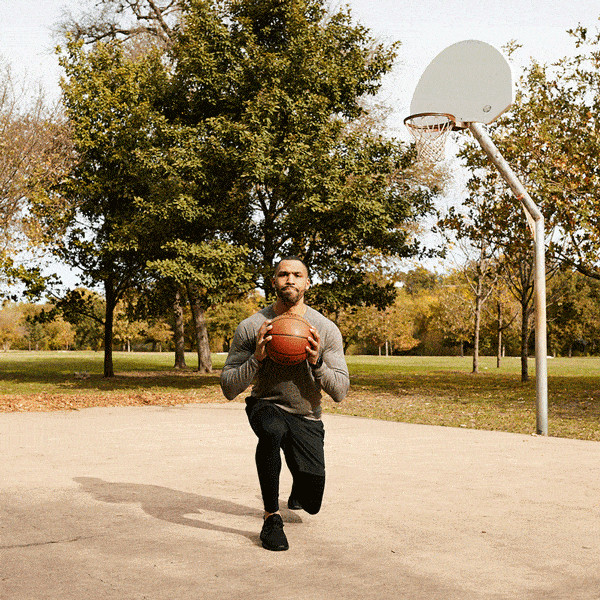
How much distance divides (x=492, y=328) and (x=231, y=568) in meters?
56.6

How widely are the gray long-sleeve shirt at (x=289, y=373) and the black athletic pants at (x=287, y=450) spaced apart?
0.26 ft

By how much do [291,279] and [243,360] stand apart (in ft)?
2.06

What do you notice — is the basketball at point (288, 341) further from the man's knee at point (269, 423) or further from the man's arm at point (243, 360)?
the man's knee at point (269, 423)

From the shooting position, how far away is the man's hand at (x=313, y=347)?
472cm

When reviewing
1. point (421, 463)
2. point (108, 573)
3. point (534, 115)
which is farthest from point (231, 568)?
point (534, 115)

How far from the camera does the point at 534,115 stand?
1930 cm

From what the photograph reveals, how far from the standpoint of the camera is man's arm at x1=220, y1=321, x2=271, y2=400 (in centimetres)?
473

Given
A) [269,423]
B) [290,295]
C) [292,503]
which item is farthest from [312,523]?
[290,295]

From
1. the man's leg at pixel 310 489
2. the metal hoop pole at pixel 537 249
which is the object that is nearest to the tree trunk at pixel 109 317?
the metal hoop pole at pixel 537 249

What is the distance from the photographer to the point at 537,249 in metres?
11.2

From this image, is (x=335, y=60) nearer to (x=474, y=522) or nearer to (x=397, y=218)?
(x=397, y=218)

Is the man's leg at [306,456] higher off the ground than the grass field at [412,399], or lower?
higher

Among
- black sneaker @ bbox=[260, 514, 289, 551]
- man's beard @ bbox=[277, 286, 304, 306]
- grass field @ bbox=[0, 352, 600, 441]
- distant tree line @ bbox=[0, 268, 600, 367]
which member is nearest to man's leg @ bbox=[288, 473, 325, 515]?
black sneaker @ bbox=[260, 514, 289, 551]

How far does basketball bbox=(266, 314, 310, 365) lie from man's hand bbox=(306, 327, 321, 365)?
3cm
